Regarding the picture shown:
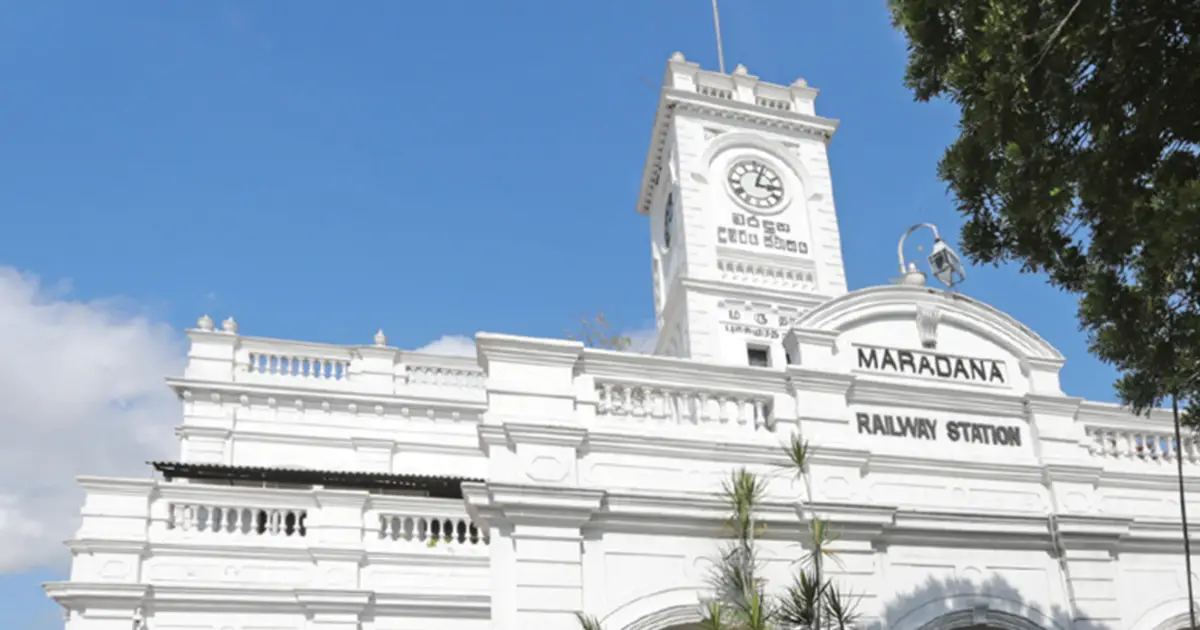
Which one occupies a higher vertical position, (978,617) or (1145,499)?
Result: (1145,499)

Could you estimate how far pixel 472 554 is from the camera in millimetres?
16000

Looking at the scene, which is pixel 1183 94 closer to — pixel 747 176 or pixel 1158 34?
pixel 1158 34

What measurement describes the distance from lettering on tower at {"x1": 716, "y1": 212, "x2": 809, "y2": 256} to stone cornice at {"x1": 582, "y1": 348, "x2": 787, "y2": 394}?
12.5 meters

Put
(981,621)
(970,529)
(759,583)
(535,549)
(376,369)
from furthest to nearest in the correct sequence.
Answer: (376,369)
(970,529)
(981,621)
(759,583)
(535,549)

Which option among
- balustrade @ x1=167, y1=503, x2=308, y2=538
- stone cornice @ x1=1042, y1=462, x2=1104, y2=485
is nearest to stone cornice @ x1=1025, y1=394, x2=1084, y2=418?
stone cornice @ x1=1042, y1=462, x2=1104, y2=485

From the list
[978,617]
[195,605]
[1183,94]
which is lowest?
[978,617]

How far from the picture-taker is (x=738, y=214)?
26.2 meters

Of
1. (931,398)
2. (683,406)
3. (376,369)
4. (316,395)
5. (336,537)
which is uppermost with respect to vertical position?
(376,369)

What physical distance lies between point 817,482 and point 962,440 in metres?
2.77

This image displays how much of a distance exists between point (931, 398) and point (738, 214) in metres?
12.6

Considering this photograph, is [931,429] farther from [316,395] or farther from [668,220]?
[668,220]

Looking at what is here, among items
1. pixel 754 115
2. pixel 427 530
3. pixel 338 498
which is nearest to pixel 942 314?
pixel 427 530

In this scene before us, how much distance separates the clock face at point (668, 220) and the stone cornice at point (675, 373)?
1409cm

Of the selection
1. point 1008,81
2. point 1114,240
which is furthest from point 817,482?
point 1008,81
